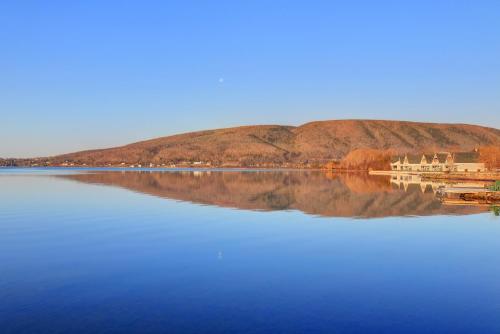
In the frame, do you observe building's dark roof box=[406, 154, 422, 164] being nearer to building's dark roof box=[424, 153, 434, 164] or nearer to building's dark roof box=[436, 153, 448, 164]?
building's dark roof box=[424, 153, 434, 164]

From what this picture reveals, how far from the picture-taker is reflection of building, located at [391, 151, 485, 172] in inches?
4619

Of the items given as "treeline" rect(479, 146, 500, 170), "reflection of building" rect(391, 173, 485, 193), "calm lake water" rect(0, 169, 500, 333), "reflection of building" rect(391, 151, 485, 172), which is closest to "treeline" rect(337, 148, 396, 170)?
"reflection of building" rect(391, 151, 485, 172)

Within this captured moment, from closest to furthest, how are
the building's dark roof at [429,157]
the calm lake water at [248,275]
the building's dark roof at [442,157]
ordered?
the calm lake water at [248,275], the building's dark roof at [442,157], the building's dark roof at [429,157]

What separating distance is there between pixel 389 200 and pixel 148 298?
36.7 metres

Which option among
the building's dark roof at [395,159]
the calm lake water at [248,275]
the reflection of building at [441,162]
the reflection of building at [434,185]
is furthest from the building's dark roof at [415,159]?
the calm lake water at [248,275]

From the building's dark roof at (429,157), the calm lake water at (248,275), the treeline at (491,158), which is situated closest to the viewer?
the calm lake water at (248,275)

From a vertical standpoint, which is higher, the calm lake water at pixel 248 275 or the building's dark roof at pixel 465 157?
the building's dark roof at pixel 465 157

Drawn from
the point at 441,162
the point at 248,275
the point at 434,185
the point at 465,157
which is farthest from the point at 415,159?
the point at 248,275

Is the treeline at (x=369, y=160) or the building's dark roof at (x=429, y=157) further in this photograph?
the treeline at (x=369, y=160)

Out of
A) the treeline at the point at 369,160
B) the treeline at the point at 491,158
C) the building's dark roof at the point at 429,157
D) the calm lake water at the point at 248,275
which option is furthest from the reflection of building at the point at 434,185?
the treeline at the point at 369,160

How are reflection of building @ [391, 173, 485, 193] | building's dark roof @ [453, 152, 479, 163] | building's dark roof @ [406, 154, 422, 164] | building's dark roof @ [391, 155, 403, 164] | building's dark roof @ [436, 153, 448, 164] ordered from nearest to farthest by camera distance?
1. reflection of building @ [391, 173, 485, 193]
2. building's dark roof @ [453, 152, 479, 163]
3. building's dark roof @ [436, 153, 448, 164]
4. building's dark roof @ [406, 154, 422, 164]
5. building's dark roof @ [391, 155, 403, 164]

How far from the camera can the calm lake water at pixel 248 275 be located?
1105 centimetres

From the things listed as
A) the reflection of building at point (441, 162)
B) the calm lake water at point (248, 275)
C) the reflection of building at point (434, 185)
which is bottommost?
the reflection of building at point (434, 185)

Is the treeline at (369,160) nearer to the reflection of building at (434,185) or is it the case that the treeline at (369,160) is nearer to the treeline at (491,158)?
the treeline at (491,158)
